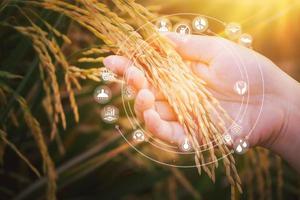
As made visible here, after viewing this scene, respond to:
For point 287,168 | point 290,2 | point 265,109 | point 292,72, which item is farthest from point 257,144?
point 292,72

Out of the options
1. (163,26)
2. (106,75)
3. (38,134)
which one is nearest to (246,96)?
(163,26)

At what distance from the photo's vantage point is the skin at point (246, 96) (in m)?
1.45

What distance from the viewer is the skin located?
1445 millimetres


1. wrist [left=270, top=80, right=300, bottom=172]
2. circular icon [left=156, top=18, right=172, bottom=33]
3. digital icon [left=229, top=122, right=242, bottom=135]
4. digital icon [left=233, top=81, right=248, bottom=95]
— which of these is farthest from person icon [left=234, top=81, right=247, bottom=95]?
circular icon [left=156, top=18, right=172, bottom=33]

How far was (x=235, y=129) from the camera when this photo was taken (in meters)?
1.50

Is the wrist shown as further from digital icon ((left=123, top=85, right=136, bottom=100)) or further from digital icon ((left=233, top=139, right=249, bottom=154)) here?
digital icon ((left=123, top=85, right=136, bottom=100))

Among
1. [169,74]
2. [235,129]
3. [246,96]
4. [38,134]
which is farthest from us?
[246,96]

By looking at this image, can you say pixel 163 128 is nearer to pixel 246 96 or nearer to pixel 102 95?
pixel 102 95

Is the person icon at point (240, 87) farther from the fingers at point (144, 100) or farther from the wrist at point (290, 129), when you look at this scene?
the fingers at point (144, 100)

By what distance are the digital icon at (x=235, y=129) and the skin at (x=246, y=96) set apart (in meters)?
0.01

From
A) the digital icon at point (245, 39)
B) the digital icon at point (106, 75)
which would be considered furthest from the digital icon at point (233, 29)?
the digital icon at point (106, 75)

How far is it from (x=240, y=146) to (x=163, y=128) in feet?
→ 0.79

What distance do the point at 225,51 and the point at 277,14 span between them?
417 millimetres

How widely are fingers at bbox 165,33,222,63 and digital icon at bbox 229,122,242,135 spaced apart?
0.22 metres
